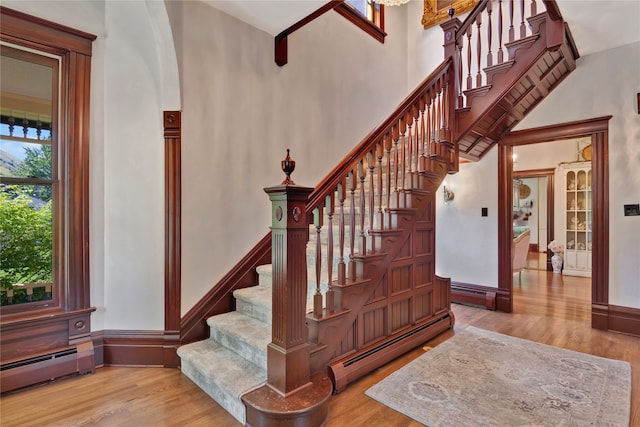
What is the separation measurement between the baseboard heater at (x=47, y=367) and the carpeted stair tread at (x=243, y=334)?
2.93 ft

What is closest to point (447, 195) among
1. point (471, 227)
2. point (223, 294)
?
point (471, 227)

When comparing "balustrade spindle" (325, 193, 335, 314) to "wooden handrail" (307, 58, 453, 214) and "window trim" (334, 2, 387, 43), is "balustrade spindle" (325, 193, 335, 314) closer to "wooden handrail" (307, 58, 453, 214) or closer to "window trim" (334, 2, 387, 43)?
"wooden handrail" (307, 58, 453, 214)

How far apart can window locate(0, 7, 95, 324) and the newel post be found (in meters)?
1.63

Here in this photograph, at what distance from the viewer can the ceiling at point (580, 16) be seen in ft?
8.95

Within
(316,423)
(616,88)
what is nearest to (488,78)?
(616,88)

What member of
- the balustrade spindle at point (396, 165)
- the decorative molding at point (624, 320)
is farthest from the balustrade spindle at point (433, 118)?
the decorative molding at point (624, 320)

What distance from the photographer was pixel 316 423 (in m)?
1.80

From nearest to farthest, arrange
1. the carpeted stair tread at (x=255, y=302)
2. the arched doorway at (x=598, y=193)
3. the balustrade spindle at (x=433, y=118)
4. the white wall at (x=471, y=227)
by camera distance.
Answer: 1. the carpeted stair tread at (x=255, y=302)
2. the balustrade spindle at (x=433, y=118)
3. the arched doorway at (x=598, y=193)
4. the white wall at (x=471, y=227)

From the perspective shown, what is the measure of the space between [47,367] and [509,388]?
3.23 meters

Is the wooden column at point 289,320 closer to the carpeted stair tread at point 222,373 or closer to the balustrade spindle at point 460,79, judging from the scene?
the carpeted stair tread at point 222,373

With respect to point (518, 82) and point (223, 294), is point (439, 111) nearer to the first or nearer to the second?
point (518, 82)

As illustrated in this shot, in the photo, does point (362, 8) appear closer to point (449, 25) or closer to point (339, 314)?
point (449, 25)

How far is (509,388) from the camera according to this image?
2.19 m

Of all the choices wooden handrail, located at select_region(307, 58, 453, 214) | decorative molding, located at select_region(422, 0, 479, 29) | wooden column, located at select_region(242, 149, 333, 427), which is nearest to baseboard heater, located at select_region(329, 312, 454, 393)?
wooden column, located at select_region(242, 149, 333, 427)
